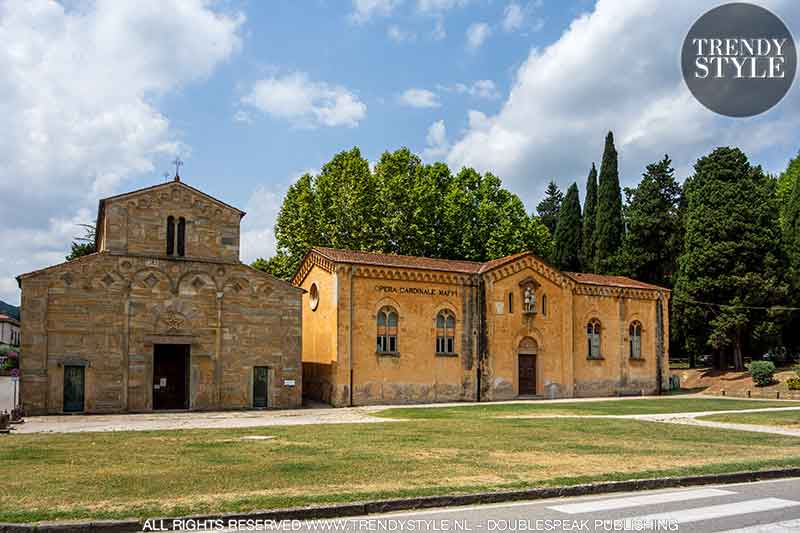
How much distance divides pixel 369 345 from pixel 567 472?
2285 cm

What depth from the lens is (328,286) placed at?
35.4 metres

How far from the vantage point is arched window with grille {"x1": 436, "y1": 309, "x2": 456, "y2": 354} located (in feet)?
121

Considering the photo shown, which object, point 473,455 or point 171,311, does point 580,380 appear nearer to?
point 171,311

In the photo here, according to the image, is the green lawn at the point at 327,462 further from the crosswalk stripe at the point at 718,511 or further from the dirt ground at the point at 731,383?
the dirt ground at the point at 731,383

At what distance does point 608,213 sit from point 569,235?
8.91m

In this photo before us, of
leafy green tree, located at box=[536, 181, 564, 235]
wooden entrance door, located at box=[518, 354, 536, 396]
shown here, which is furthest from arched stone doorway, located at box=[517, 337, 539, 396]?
leafy green tree, located at box=[536, 181, 564, 235]

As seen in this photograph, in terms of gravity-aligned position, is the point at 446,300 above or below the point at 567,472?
above

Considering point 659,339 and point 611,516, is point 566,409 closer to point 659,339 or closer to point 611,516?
point 659,339

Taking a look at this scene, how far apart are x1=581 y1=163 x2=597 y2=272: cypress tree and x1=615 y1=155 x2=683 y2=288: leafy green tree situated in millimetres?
4204

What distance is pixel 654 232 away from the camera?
5988cm

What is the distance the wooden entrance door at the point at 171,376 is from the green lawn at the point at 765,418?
21347 millimetres

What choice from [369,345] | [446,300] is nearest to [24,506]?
[369,345]

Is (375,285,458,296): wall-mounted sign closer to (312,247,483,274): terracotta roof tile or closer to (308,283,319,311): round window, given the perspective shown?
(312,247,483,274): terracotta roof tile

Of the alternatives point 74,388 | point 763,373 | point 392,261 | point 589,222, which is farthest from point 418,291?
point 589,222
